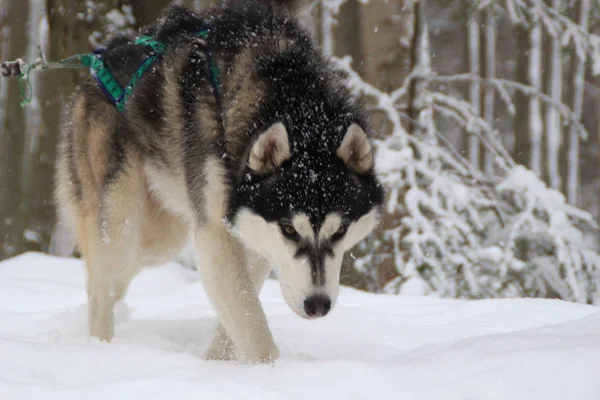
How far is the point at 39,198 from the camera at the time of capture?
617 cm

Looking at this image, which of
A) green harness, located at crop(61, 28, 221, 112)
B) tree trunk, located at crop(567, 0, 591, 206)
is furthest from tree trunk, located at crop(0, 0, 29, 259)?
tree trunk, located at crop(567, 0, 591, 206)

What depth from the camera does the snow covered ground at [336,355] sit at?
2014 mm

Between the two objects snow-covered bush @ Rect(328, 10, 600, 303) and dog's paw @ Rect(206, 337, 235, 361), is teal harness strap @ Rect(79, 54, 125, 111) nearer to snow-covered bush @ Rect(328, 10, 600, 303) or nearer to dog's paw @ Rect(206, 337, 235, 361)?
dog's paw @ Rect(206, 337, 235, 361)

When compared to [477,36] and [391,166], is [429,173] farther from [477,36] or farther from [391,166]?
[477,36]

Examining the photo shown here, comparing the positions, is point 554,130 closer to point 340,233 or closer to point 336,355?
point 336,355

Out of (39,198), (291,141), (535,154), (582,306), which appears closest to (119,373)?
(291,141)

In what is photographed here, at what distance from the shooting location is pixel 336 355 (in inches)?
119

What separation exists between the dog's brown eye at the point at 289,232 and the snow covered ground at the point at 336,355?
49cm

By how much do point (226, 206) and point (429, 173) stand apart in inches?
126

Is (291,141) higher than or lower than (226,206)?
higher

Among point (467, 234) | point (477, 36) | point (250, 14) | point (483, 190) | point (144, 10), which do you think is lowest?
point (467, 234)

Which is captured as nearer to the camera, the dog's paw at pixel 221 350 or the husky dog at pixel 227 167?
the husky dog at pixel 227 167

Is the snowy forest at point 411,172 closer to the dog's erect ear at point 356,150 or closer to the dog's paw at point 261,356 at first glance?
the dog's erect ear at point 356,150

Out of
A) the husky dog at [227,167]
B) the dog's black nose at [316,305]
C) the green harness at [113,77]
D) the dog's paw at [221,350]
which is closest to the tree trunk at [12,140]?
the husky dog at [227,167]
